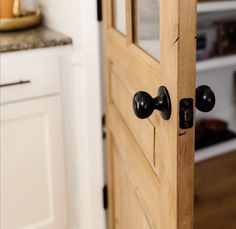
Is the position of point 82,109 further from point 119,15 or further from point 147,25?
point 147,25

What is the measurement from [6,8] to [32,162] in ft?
2.14

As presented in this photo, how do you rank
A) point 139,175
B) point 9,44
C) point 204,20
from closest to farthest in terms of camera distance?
point 139,175 < point 9,44 < point 204,20

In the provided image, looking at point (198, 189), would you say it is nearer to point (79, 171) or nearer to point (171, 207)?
point (79, 171)

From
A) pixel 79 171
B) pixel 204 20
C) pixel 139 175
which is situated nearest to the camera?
pixel 139 175

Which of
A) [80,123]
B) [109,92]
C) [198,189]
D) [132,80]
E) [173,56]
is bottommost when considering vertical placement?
Answer: [198,189]

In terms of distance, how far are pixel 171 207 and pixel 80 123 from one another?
0.96m

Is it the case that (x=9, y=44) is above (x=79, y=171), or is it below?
above

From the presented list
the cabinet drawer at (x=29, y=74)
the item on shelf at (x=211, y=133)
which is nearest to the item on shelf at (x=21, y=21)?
the cabinet drawer at (x=29, y=74)

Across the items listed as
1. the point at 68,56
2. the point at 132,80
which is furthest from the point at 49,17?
the point at 132,80

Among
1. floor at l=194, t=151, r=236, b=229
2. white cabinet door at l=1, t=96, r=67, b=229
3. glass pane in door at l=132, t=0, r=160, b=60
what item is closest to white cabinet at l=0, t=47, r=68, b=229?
white cabinet door at l=1, t=96, r=67, b=229

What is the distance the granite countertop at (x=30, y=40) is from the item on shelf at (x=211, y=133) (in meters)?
1.17

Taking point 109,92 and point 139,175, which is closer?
point 139,175

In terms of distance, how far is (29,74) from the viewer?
68.6 inches

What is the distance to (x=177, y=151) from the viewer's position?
3.02ft
